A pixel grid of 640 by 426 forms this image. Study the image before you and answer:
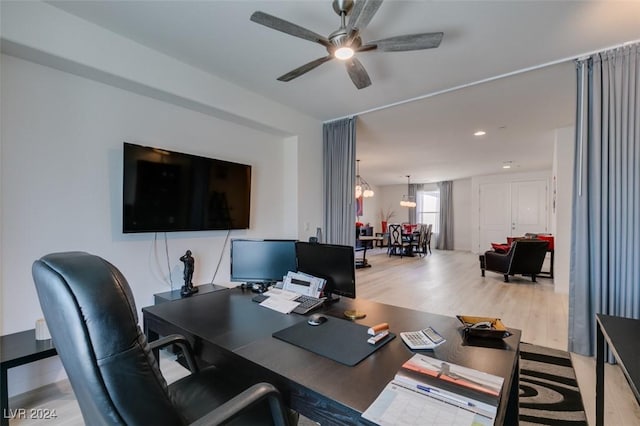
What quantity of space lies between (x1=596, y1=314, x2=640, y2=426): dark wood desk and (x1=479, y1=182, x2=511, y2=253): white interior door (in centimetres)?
846

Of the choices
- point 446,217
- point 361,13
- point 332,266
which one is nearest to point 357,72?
point 361,13

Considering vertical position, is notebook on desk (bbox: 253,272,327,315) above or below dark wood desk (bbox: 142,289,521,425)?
above

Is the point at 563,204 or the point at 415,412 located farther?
the point at 563,204

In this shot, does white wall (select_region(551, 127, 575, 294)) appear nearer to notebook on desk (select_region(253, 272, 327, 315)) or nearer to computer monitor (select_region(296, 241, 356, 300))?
computer monitor (select_region(296, 241, 356, 300))

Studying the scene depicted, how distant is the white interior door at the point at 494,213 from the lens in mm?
8914

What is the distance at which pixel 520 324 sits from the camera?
342 centimetres

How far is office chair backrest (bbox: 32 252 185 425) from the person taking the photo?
64 cm

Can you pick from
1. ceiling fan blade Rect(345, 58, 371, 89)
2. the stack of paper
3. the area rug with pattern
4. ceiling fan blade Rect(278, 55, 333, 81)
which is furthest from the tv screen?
the area rug with pattern

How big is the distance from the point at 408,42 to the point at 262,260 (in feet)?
5.98

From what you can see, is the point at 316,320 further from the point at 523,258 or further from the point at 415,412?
the point at 523,258

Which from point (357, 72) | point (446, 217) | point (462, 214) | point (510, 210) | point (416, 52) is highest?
point (416, 52)

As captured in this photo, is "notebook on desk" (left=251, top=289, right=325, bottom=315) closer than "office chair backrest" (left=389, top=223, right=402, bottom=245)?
Yes

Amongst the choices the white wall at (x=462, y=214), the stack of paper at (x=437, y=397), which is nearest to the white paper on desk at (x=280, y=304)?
the stack of paper at (x=437, y=397)

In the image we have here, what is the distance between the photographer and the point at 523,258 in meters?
5.40
